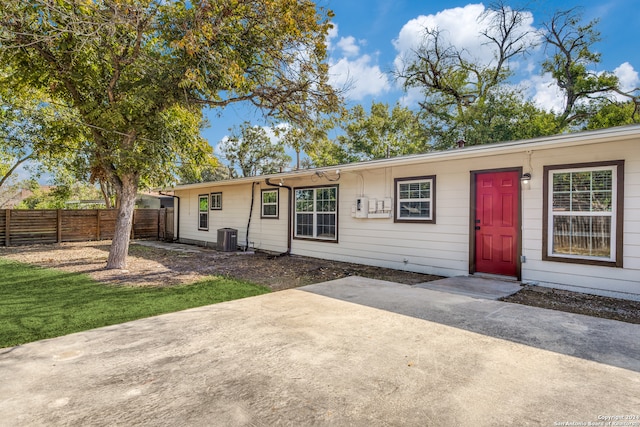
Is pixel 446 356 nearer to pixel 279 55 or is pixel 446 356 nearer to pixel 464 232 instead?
pixel 464 232

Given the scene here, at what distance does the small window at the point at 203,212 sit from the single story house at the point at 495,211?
14.8 feet

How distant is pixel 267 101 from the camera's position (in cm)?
713

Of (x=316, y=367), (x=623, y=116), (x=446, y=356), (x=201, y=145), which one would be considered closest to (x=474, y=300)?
(x=446, y=356)

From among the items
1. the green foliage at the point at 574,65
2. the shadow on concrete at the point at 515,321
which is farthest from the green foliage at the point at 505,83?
the shadow on concrete at the point at 515,321

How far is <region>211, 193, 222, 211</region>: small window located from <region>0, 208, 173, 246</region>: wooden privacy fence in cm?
328

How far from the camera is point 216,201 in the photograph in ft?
42.0

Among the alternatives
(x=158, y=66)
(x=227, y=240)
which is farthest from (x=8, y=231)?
(x=158, y=66)

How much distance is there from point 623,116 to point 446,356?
661 inches

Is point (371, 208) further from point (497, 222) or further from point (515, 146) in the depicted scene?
point (515, 146)

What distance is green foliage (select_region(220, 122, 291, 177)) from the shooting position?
25219 mm

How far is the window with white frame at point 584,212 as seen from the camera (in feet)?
16.1

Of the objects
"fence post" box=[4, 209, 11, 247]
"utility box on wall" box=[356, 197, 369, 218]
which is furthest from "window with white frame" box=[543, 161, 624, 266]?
"fence post" box=[4, 209, 11, 247]

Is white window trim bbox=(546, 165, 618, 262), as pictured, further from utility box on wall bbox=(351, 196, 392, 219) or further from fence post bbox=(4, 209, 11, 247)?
fence post bbox=(4, 209, 11, 247)

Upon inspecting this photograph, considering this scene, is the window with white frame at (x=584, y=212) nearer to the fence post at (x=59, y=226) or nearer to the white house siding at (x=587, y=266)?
the white house siding at (x=587, y=266)
